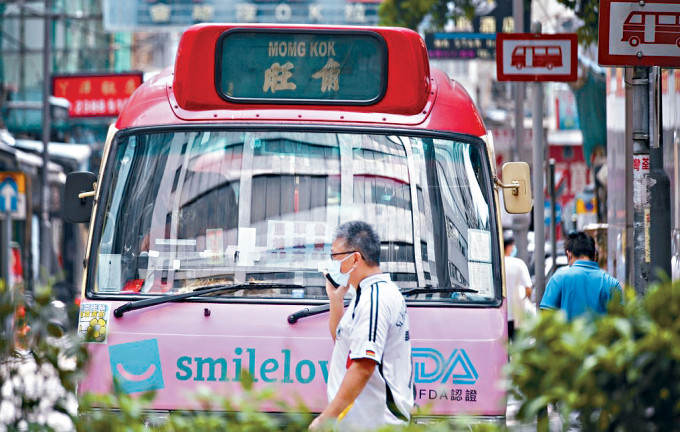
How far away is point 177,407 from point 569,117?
3057 centimetres

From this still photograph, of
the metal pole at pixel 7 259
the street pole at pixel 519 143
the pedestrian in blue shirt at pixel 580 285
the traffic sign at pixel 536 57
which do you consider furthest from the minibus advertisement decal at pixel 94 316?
the street pole at pixel 519 143

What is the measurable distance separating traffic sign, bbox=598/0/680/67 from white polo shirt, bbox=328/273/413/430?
230 centimetres

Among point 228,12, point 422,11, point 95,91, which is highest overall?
point 228,12

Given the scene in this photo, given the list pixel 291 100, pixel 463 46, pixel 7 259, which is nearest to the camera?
pixel 291 100

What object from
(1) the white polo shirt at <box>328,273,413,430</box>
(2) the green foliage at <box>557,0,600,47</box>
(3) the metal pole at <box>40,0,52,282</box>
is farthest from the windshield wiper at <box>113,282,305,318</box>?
(3) the metal pole at <box>40,0,52,282</box>

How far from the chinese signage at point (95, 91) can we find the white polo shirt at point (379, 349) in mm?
30573

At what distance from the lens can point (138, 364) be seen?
6676 mm

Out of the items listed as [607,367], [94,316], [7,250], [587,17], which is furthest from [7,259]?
[607,367]

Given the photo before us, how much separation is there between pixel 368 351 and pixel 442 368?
55.0 inches

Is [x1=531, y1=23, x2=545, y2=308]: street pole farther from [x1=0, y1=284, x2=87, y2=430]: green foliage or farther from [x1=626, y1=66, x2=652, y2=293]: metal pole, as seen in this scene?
[x1=0, y1=284, x2=87, y2=430]: green foliage

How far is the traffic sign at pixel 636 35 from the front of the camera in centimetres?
714

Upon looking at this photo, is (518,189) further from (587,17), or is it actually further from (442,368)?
(587,17)

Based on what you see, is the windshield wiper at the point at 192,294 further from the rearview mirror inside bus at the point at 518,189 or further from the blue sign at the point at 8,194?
the blue sign at the point at 8,194

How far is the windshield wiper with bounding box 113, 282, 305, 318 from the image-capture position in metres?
6.71
